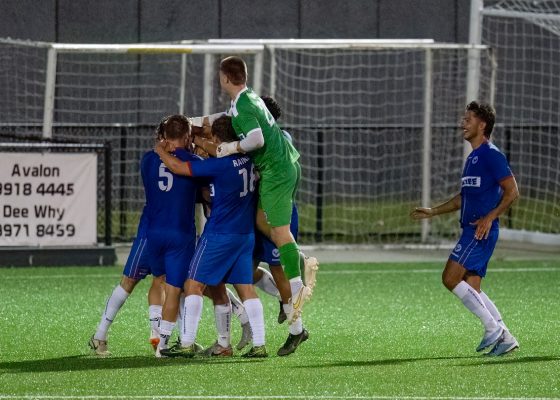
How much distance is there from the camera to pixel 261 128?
962 centimetres

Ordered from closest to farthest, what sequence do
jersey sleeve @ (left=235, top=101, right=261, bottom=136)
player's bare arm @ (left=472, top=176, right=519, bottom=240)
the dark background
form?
jersey sleeve @ (left=235, top=101, right=261, bottom=136) → player's bare arm @ (left=472, top=176, right=519, bottom=240) → the dark background

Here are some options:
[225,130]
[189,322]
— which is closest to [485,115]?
[225,130]

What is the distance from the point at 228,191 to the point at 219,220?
20 cm

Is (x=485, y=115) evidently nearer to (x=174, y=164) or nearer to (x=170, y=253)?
(x=174, y=164)

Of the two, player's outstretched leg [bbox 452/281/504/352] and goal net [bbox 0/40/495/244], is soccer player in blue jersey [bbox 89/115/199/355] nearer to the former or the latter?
player's outstretched leg [bbox 452/281/504/352]

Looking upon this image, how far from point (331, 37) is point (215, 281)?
57.9 ft

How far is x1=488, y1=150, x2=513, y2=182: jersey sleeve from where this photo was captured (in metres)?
9.80

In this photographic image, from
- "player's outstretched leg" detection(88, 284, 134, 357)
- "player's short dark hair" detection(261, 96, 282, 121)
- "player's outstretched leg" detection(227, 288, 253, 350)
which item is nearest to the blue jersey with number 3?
"player's short dark hair" detection(261, 96, 282, 121)

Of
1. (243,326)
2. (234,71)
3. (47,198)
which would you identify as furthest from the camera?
(47,198)

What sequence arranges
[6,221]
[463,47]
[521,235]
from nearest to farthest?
1. [6,221]
2. [463,47]
3. [521,235]

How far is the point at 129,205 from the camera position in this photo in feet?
67.0

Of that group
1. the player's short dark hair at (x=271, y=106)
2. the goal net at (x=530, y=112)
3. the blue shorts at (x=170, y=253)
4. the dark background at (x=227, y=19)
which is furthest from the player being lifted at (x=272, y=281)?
the dark background at (x=227, y=19)

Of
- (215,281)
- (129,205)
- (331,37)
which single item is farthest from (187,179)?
(331,37)

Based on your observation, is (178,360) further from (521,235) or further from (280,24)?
(280,24)
